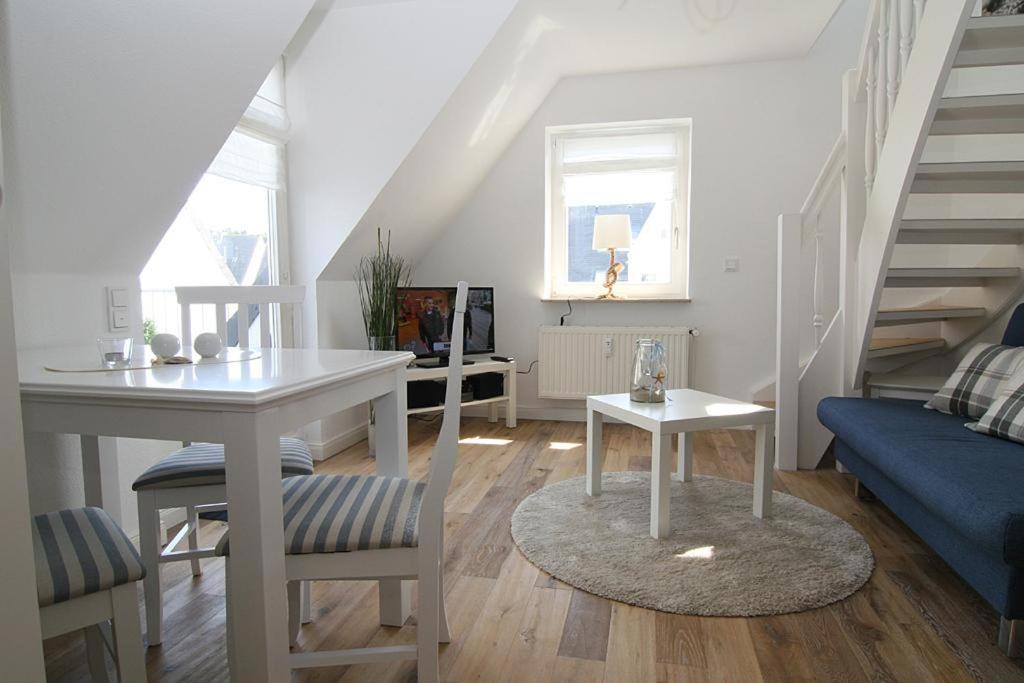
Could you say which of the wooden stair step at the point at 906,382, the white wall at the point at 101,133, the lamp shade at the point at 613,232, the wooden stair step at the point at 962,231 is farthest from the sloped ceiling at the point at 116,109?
the wooden stair step at the point at 906,382

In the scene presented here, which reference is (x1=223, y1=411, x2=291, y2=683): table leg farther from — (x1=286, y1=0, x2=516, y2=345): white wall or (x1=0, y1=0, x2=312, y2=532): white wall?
(x1=286, y1=0, x2=516, y2=345): white wall

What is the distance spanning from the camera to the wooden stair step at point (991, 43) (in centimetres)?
191

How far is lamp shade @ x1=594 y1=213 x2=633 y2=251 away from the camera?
3.99 m

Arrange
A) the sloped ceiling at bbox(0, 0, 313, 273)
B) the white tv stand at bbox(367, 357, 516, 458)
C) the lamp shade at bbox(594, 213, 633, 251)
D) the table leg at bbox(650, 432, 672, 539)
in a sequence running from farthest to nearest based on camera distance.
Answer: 1. the lamp shade at bbox(594, 213, 633, 251)
2. the white tv stand at bbox(367, 357, 516, 458)
3. the table leg at bbox(650, 432, 672, 539)
4. the sloped ceiling at bbox(0, 0, 313, 273)

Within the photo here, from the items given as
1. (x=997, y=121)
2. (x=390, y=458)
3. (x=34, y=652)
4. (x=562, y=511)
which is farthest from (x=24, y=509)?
(x=997, y=121)

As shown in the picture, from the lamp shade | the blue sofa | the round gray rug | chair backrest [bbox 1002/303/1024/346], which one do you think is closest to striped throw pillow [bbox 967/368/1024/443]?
the blue sofa

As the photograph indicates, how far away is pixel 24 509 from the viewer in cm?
93

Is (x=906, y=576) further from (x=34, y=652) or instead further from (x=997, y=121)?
(x=34, y=652)

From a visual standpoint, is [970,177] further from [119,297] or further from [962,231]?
[119,297]

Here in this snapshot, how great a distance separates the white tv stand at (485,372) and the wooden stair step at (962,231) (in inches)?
92.9

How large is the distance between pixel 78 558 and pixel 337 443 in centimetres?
251

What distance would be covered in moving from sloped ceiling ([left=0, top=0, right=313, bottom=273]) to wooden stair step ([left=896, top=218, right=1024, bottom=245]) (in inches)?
99.1

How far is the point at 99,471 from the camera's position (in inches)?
64.2

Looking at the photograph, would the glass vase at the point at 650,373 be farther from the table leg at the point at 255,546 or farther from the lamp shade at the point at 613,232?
the table leg at the point at 255,546
